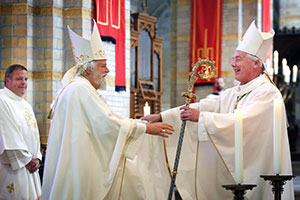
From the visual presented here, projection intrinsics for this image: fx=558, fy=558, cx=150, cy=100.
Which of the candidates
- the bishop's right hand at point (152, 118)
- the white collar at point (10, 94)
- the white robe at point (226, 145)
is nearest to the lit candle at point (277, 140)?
the white robe at point (226, 145)

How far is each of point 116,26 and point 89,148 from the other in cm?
419

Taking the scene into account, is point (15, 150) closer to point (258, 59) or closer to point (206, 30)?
point (258, 59)

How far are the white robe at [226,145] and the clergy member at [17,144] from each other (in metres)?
1.44

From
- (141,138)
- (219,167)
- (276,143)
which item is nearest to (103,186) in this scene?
(141,138)

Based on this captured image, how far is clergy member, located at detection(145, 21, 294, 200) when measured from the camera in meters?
4.79

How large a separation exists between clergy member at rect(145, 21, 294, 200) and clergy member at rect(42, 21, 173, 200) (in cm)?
54

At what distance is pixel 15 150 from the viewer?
535 cm

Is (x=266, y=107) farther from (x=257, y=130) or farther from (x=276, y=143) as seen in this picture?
(x=276, y=143)

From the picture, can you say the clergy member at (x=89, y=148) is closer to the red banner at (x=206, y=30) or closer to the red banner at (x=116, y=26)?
the red banner at (x=116, y=26)

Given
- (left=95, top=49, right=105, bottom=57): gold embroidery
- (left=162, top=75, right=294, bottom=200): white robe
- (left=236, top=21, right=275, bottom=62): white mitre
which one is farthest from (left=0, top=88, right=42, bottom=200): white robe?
(left=236, top=21, right=275, bottom=62): white mitre

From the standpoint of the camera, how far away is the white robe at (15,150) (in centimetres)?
536

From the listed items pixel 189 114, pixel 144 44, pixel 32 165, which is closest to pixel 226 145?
pixel 189 114

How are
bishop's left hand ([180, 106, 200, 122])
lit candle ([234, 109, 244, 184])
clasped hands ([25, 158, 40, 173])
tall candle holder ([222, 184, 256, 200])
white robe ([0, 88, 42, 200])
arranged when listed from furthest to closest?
clasped hands ([25, 158, 40, 173]) < white robe ([0, 88, 42, 200]) < bishop's left hand ([180, 106, 200, 122]) < lit candle ([234, 109, 244, 184]) < tall candle holder ([222, 184, 256, 200])

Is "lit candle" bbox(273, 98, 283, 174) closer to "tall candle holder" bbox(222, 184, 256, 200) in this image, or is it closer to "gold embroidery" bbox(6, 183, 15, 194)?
"tall candle holder" bbox(222, 184, 256, 200)
